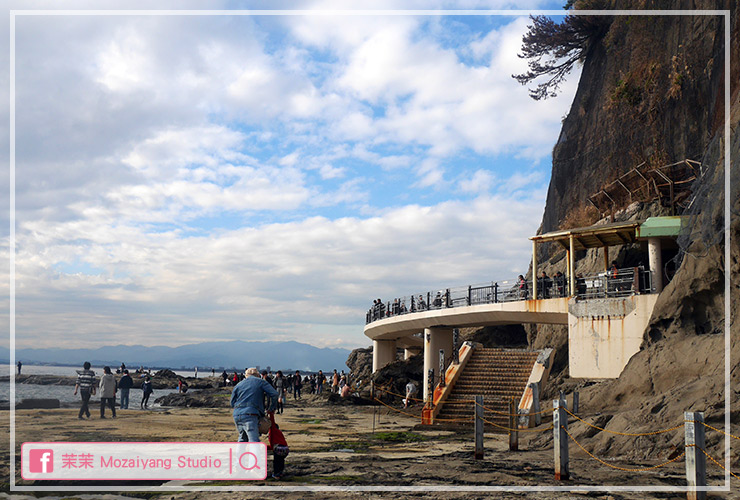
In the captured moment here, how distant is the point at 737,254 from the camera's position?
44.4ft

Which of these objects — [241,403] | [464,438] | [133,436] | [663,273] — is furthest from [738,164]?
[133,436]

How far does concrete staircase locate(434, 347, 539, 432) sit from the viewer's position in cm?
2116

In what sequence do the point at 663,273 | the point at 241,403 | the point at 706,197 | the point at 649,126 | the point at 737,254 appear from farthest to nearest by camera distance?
the point at 649,126, the point at 663,273, the point at 706,197, the point at 737,254, the point at 241,403

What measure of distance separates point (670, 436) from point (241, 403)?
8.47 m

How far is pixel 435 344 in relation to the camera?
2808cm

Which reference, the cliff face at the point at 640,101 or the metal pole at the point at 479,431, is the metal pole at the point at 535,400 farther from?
the cliff face at the point at 640,101

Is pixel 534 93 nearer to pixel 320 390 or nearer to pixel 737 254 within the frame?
pixel 320 390

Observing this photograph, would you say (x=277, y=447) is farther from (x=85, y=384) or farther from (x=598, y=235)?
(x=598, y=235)

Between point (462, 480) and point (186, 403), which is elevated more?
point (462, 480)

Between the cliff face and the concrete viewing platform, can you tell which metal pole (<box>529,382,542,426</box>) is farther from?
the cliff face

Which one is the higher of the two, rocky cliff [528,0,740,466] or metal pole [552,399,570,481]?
rocky cliff [528,0,740,466]

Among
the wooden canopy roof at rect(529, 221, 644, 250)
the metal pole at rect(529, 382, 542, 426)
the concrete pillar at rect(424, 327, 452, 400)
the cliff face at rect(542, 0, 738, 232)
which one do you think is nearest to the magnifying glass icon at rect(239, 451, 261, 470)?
the metal pole at rect(529, 382, 542, 426)

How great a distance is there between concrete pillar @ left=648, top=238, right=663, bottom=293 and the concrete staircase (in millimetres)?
5831

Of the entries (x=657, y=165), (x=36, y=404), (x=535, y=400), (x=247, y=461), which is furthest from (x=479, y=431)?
(x=657, y=165)
